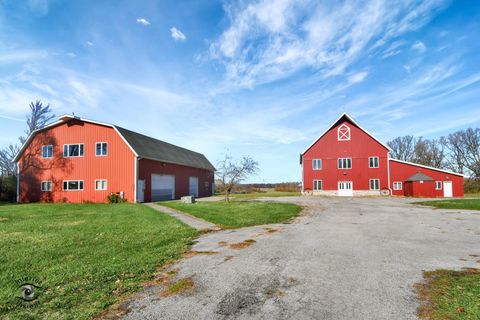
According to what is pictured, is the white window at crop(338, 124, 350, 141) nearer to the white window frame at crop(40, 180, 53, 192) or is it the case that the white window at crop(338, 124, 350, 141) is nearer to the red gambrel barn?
the red gambrel barn

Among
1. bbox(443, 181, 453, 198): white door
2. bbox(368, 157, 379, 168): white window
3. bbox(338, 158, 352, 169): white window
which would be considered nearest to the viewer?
bbox(443, 181, 453, 198): white door

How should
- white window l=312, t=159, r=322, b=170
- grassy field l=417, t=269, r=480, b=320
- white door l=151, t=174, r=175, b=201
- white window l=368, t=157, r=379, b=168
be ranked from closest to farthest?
grassy field l=417, t=269, r=480, b=320, white door l=151, t=174, r=175, b=201, white window l=368, t=157, r=379, b=168, white window l=312, t=159, r=322, b=170

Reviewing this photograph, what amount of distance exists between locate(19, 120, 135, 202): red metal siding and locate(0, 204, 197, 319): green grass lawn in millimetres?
15608

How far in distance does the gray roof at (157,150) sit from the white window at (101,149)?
6.68 ft

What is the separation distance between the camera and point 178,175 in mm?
37000

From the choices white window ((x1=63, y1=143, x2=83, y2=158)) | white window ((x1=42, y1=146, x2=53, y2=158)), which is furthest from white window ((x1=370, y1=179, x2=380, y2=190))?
white window ((x1=42, y1=146, x2=53, y2=158))

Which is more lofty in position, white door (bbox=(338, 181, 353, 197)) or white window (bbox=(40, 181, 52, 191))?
white window (bbox=(40, 181, 52, 191))

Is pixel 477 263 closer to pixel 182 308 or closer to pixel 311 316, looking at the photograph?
pixel 311 316

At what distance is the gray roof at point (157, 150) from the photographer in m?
29.7

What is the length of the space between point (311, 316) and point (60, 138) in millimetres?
32658

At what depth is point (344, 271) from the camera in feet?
20.5

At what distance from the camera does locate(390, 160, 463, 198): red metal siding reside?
1425 inches

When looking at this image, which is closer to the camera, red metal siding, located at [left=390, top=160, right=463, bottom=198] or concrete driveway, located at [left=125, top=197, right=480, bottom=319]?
concrete driveway, located at [left=125, top=197, right=480, bottom=319]

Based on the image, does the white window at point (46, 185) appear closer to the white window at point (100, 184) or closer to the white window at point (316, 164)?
the white window at point (100, 184)
